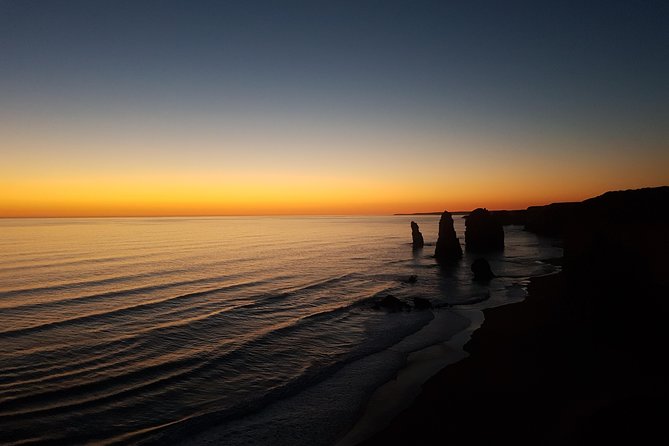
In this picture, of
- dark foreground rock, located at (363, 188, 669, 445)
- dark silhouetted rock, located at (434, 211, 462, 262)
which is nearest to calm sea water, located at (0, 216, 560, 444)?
dark foreground rock, located at (363, 188, 669, 445)

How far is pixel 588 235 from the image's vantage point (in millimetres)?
17406

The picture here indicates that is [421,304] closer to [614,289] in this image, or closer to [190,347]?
[614,289]

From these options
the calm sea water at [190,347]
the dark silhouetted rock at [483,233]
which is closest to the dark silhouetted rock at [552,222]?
the dark silhouetted rock at [483,233]

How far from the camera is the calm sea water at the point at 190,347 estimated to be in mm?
11281

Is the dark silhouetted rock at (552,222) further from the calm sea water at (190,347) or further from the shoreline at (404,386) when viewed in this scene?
the shoreline at (404,386)

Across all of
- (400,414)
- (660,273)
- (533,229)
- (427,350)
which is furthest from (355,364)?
(533,229)

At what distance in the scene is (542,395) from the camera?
1146 cm

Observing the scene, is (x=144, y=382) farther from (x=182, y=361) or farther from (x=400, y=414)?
(x=400, y=414)

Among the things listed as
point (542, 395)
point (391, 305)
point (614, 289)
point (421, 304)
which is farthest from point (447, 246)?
point (542, 395)

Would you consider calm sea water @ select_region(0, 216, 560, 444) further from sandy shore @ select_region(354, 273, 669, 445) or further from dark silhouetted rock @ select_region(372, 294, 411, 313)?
sandy shore @ select_region(354, 273, 669, 445)

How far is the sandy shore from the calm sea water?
258 centimetres

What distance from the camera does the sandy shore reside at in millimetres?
8539

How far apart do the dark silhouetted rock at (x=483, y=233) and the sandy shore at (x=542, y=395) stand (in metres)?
51.3

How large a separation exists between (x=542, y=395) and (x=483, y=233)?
5935 centimetres
